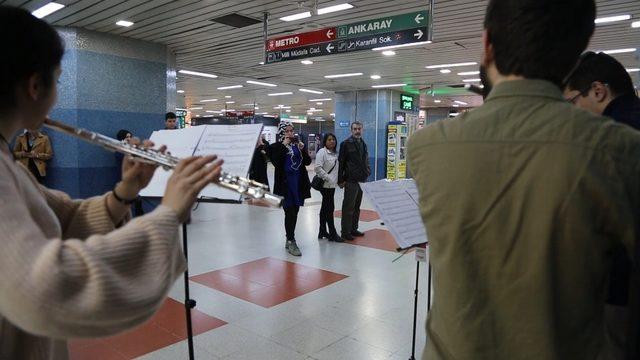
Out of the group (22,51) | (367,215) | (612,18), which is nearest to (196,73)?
(367,215)

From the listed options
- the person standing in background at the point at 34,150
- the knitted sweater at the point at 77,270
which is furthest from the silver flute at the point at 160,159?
the person standing in background at the point at 34,150

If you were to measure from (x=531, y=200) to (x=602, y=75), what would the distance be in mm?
1042

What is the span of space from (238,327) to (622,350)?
111 inches

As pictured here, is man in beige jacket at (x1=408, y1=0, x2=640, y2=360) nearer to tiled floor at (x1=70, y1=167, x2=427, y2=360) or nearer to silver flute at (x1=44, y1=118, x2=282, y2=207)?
silver flute at (x1=44, y1=118, x2=282, y2=207)

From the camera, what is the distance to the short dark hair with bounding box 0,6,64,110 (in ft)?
2.81

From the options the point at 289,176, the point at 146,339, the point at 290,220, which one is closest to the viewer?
the point at 146,339

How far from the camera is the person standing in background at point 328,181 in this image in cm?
631

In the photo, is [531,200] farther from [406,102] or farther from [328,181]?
[406,102]

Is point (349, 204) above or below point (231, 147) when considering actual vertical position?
below

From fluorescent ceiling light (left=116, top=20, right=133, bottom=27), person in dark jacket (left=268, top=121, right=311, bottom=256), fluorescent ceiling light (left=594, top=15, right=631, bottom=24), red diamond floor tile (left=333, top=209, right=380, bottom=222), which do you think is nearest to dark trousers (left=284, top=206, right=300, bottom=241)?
person in dark jacket (left=268, top=121, right=311, bottom=256)

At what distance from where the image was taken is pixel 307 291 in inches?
166

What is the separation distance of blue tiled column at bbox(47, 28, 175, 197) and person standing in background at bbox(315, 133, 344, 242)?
3614 millimetres

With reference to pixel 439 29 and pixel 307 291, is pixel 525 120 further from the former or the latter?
pixel 439 29

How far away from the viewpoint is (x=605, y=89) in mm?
1596
